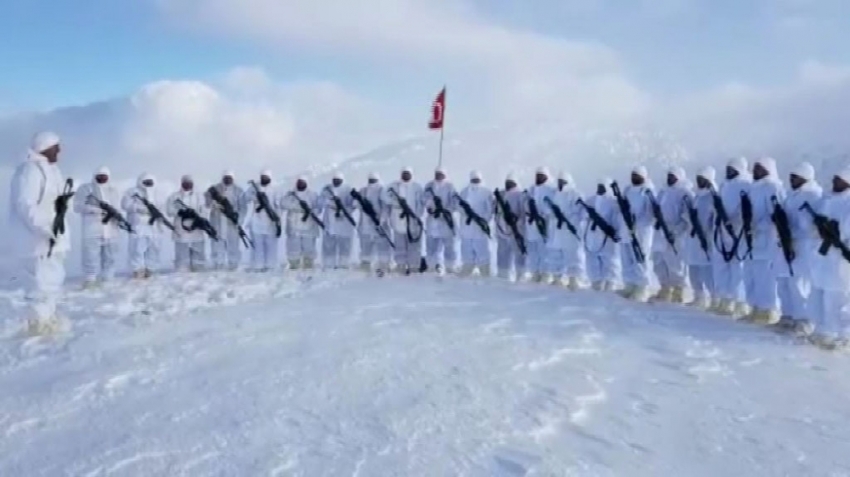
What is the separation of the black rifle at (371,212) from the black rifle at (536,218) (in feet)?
8.32

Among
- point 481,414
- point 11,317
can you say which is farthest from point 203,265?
point 481,414

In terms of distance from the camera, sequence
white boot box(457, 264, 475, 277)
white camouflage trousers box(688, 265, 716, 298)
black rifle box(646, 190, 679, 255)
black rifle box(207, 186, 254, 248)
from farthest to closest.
Result: 1. black rifle box(207, 186, 254, 248)
2. white boot box(457, 264, 475, 277)
3. black rifle box(646, 190, 679, 255)
4. white camouflage trousers box(688, 265, 716, 298)

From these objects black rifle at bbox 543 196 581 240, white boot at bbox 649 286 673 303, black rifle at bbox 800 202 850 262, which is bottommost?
white boot at bbox 649 286 673 303

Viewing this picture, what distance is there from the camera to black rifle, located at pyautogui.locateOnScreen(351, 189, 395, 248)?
48.3 feet

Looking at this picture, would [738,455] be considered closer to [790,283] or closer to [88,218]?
[790,283]

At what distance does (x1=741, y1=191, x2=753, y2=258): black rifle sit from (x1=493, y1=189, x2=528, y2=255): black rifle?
437 centimetres

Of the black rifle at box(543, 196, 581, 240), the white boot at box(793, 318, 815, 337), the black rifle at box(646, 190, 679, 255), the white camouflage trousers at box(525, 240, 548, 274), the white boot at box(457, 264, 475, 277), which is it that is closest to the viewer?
the white boot at box(793, 318, 815, 337)

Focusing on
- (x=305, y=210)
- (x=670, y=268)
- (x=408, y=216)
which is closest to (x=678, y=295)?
(x=670, y=268)

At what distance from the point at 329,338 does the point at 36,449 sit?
3191 mm

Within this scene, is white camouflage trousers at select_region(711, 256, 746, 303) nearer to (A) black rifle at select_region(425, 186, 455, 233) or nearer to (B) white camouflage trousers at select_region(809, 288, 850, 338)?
(B) white camouflage trousers at select_region(809, 288, 850, 338)

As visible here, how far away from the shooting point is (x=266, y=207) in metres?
14.9

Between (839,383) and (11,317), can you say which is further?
(11,317)

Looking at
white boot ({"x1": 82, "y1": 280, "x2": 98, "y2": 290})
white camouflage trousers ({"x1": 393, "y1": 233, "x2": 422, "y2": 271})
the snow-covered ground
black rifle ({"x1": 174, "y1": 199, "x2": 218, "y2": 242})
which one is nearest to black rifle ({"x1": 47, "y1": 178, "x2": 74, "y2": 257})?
the snow-covered ground

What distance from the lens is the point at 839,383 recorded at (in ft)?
24.0
